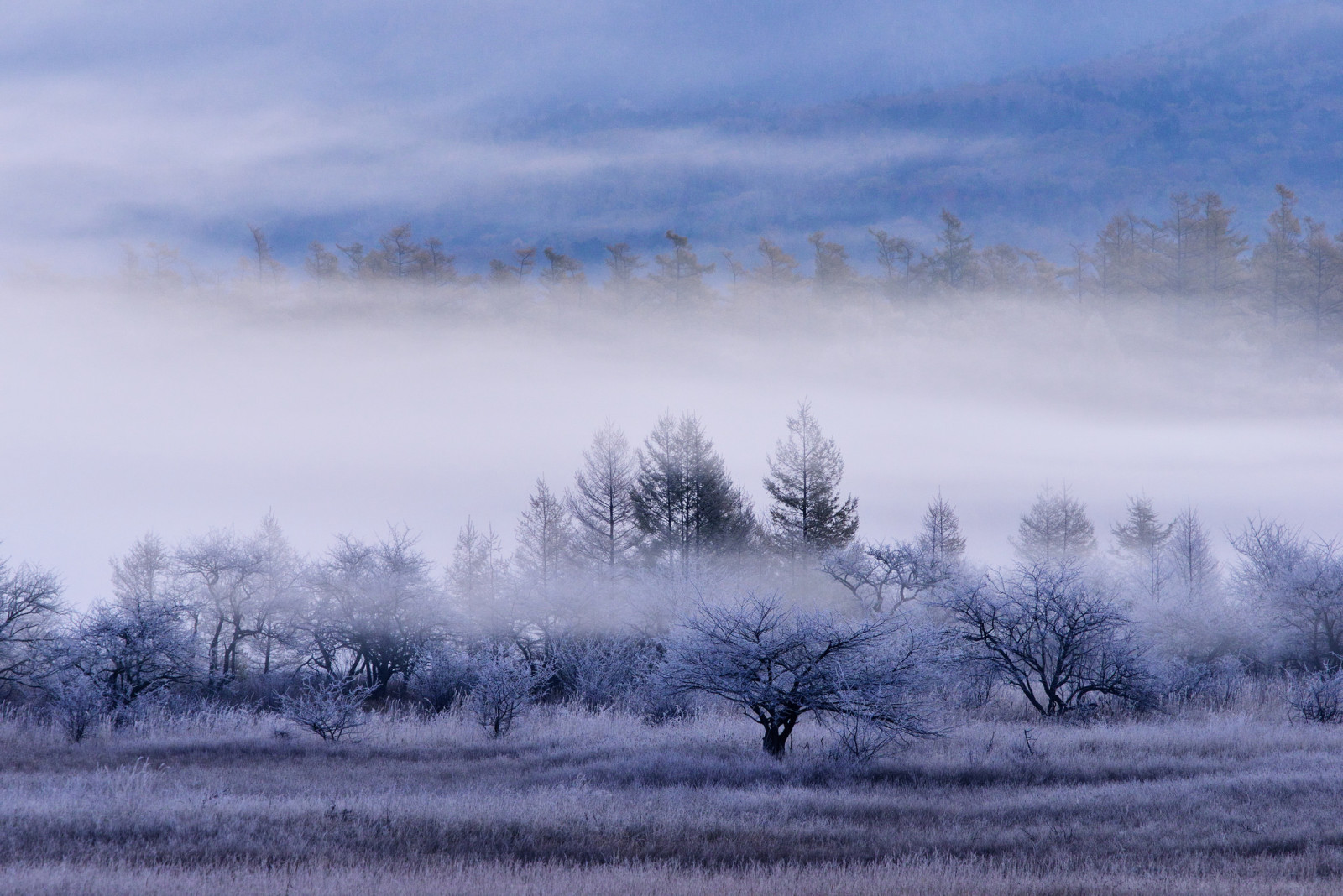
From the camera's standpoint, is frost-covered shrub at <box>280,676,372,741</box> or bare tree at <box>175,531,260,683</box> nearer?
frost-covered shrub at <box>280,676,372,741</box>

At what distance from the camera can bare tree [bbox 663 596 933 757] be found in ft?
56.5

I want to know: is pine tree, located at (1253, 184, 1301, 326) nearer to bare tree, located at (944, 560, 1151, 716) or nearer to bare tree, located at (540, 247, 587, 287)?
bare tree, located at (540, 247, 587, 287)

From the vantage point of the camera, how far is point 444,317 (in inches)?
2322

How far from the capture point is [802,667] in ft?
57.5

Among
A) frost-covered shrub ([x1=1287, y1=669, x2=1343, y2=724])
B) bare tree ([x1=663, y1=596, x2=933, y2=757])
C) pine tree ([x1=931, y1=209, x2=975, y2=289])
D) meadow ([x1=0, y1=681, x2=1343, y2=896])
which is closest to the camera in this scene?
meadow ([x1=0, y1=681, x2=1343, y2=896])

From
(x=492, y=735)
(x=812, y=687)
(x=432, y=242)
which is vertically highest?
(x=432, y=242)

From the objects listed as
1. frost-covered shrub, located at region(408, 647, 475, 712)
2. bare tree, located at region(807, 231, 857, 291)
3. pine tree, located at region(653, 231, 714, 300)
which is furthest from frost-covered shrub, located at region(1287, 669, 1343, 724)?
bare tree, located at region(807, 231, 857, 291)

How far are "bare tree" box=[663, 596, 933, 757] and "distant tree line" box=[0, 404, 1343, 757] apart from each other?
0.04 meters

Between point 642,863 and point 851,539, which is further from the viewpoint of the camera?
point 851,539

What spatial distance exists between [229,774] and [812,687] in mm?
9920

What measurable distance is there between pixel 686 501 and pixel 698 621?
96.7 feet

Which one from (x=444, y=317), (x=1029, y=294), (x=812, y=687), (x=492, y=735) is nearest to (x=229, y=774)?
(x=492, y=735)

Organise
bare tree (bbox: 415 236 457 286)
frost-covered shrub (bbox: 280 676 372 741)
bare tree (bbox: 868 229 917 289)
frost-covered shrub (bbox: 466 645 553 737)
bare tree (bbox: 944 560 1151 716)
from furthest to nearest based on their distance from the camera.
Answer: bare tree (bbox: 868 229 917 289), bare tree (bbox: 415 236 457 286), bare tree (bbox: 944 560 1151 716), frost-covered shrub (bbox: 466 645 553 737), frost-covered shrub (bbox: 280 676 372 741)

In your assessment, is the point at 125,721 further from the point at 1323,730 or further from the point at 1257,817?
the point at 1323,730
